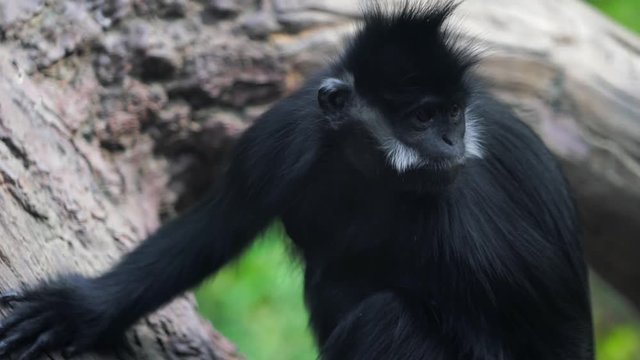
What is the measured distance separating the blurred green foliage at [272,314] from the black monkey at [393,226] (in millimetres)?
4607

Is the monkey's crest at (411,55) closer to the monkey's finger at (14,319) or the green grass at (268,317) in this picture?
the monkey's finger at (14,319)

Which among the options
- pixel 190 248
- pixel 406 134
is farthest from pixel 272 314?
pixel 406 134

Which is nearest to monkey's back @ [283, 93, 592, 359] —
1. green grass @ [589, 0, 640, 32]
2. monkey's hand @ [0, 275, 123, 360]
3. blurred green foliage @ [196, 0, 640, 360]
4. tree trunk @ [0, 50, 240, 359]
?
tree trunk @ [0, 50, 240, 359]

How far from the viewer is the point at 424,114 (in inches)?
199

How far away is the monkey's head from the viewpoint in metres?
5.00

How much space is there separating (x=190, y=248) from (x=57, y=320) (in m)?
0.81

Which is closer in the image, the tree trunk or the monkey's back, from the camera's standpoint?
the monkey's back

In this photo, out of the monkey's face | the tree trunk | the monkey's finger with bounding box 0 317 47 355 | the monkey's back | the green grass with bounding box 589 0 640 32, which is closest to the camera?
the monkey's finger with bounding box 0 317 47 355

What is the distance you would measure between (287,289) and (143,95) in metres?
4.37

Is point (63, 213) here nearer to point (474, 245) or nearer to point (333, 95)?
point (333, 95)

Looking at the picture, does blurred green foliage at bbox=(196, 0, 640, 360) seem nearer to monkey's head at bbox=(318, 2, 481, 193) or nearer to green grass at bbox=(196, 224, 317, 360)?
green grass at bbox=(196, 224, 317, 360)

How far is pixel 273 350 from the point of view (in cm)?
1041

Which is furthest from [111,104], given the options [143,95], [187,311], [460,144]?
[460,144]

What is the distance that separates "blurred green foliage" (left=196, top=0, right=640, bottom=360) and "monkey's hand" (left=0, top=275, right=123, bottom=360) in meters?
4.89
